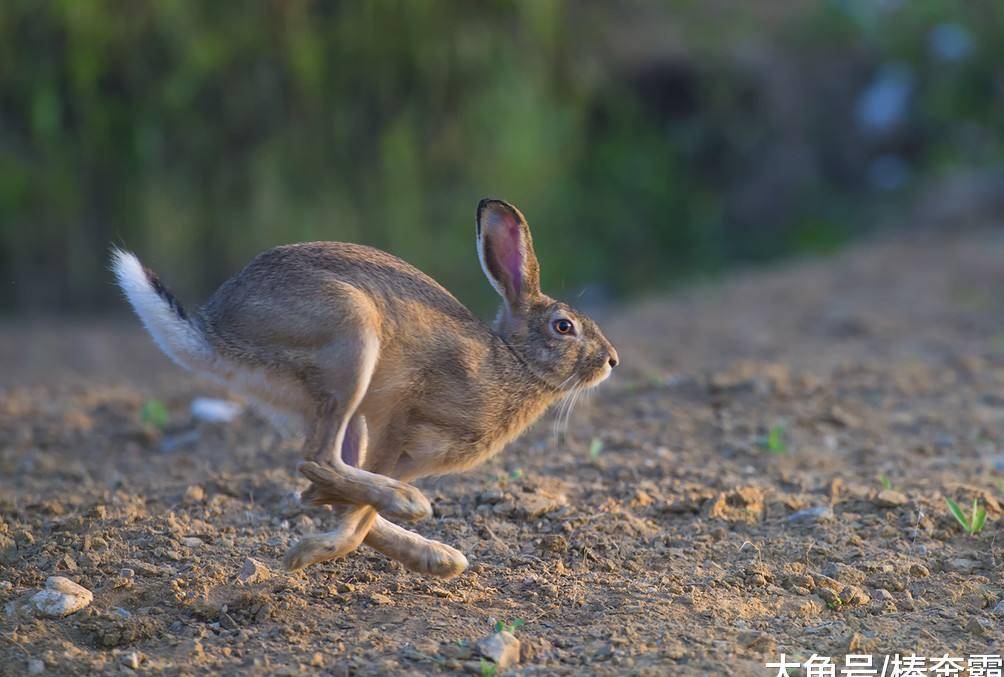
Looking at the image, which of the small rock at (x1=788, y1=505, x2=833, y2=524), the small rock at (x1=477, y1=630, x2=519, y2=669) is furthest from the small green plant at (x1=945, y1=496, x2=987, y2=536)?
the small rock at (x1=477, y1=630, x2=519, y2=669)

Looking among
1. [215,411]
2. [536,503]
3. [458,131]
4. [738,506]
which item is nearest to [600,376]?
[536,503]

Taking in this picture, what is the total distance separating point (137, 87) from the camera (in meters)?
10.7

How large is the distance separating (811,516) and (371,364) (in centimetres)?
182

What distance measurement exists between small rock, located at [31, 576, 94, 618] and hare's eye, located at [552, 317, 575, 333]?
1.83 metres

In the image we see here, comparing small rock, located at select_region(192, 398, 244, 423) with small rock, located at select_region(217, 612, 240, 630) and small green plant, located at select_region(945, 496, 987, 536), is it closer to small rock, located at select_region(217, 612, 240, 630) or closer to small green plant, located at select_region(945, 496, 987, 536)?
small rock, located at select_region(217, 612, 240, 630)

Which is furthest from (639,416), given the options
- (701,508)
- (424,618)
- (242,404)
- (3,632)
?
(3,632)

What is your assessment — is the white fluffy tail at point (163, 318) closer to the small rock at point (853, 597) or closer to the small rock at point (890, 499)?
the small rock at point (853, 597)

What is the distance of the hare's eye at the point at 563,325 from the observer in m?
4.90

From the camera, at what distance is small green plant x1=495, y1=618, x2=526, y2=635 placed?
3993mm

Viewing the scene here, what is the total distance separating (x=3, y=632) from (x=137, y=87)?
7.44m

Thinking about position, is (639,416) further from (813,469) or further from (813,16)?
(813,16)

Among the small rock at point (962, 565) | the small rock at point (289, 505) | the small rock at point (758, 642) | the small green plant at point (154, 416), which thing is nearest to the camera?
the small rock at point (758, 642)

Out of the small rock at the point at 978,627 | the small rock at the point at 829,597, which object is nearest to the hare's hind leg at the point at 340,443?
the small rock at the point at 829,597

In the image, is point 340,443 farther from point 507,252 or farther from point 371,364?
point 507,252
